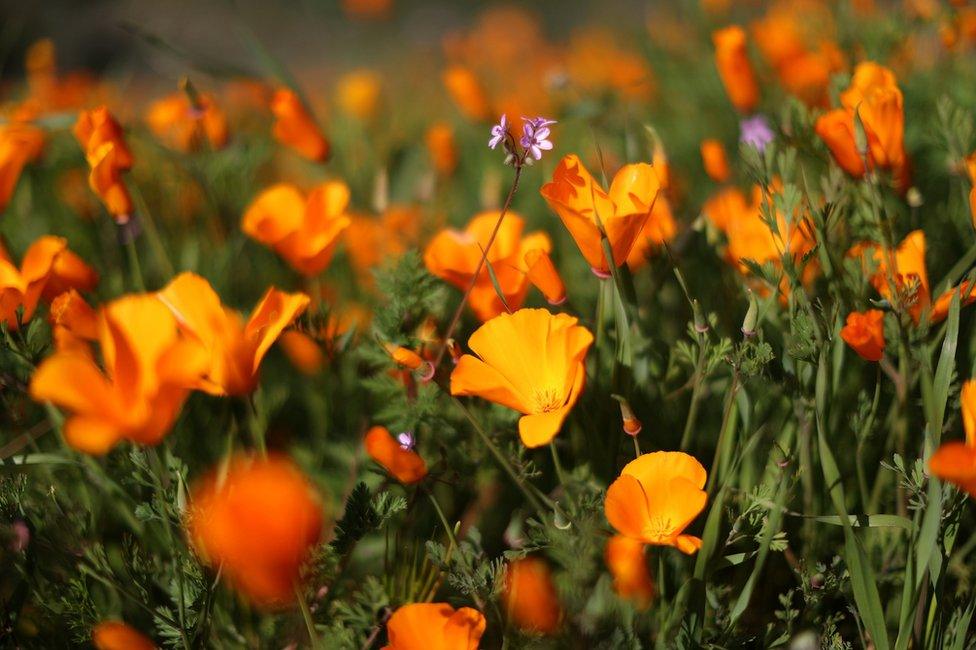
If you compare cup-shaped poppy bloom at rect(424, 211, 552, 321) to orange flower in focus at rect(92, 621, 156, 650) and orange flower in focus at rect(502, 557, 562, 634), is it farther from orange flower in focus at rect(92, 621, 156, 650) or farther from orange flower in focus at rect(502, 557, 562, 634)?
orange flower in focus at rect(92, 621, 156, 650)

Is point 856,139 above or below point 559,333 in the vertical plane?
above

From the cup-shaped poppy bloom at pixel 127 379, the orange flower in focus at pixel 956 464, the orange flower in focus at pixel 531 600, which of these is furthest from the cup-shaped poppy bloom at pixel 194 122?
the orange flower in focus at pixel 956 464

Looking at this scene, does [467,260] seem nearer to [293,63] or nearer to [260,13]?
[293,63]

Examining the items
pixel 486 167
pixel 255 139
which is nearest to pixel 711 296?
pixel 486 167

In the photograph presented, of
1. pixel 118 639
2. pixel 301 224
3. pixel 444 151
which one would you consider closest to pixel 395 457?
pixel 118 639

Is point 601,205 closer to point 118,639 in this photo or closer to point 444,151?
point 118,639

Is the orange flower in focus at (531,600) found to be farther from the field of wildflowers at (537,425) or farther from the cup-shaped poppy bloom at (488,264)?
the cup-shaped poppy bloom at (488,264)
